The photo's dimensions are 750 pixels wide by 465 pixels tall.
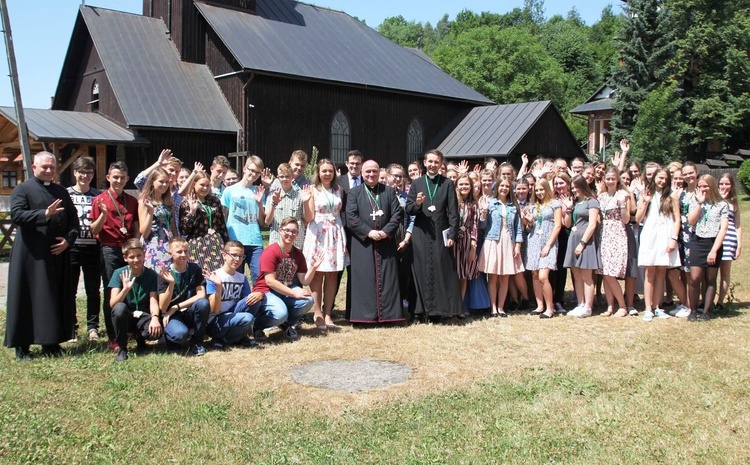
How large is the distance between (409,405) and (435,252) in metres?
3.23

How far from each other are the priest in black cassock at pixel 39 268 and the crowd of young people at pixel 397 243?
1.34 feet

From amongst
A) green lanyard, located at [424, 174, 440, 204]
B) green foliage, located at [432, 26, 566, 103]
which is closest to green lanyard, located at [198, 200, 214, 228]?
green lanyard, located at [424, 174, 440, 204]

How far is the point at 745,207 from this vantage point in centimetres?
2598

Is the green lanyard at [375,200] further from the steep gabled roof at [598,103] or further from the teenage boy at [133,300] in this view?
the steep gabled roof at [598,103]

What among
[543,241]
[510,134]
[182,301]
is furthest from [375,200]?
[510,134]

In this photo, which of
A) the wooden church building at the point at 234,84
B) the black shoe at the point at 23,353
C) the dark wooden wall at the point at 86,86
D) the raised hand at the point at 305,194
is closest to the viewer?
the black shoe at the point at 23,353

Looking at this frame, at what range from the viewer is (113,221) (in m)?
6.61

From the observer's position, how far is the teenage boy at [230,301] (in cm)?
655

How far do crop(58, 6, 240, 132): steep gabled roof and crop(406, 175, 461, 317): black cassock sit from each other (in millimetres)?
14282

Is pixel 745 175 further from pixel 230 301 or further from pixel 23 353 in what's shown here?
pixel 23 353

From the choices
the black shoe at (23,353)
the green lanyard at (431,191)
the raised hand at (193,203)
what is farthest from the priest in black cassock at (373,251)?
the black shoe at (23,353)

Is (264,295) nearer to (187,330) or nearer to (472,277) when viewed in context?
(187,330)

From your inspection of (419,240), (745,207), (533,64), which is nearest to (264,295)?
(419,240)

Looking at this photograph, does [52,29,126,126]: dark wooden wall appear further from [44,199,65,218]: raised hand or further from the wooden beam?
[44,199,65,218]: raised hand
